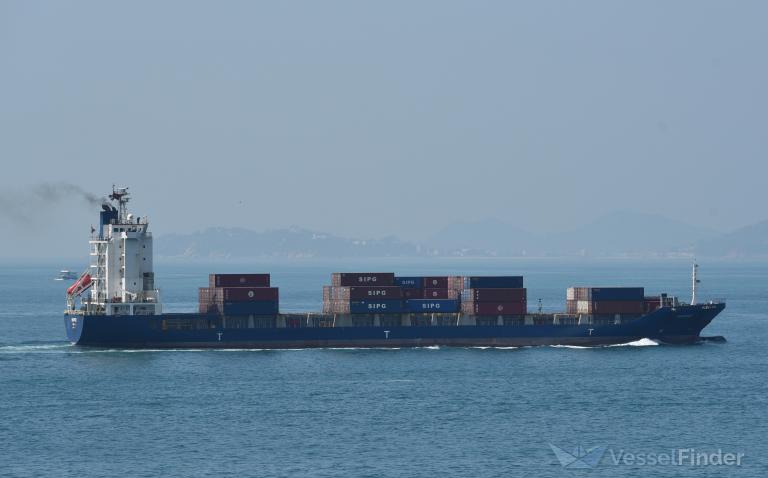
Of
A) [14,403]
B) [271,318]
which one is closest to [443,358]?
[271,318]

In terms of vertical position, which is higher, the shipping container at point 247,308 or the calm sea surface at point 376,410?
the shipping container at point 247,308

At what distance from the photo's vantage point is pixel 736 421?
228ft

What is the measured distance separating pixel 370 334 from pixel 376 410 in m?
29.7

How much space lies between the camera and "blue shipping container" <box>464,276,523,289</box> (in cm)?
10425

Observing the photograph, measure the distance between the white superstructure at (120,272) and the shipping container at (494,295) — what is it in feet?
87.8

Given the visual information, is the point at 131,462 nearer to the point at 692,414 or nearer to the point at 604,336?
the point at 692,414

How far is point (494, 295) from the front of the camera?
10412cm

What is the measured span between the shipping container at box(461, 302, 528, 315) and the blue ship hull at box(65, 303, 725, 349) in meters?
1.52

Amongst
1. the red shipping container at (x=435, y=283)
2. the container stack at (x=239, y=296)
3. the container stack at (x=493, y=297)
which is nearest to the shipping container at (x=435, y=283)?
the red shipping container at (x=435, y=283)

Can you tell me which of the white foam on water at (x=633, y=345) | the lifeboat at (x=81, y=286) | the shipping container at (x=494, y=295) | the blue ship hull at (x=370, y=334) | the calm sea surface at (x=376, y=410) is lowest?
the calm sea surface at (x=376, y=410)

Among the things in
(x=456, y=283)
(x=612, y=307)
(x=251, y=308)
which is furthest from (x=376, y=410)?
(x=612, y=307)

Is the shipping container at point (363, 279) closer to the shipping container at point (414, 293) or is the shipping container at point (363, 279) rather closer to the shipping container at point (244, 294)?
the shipping container at point (414, 293)

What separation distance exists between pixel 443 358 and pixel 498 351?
275 inches

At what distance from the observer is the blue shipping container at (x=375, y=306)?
102 m
